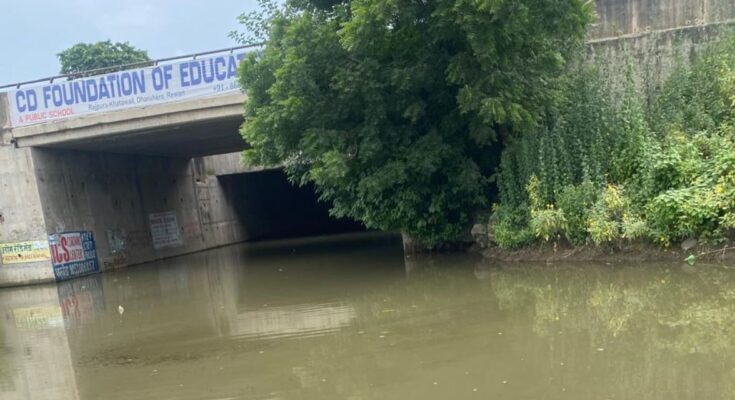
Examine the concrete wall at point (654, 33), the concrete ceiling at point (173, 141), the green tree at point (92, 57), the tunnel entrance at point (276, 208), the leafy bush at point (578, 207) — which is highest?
the green tree at point (92, 57)

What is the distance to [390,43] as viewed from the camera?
11.1 meters

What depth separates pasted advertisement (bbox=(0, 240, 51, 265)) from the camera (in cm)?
1612

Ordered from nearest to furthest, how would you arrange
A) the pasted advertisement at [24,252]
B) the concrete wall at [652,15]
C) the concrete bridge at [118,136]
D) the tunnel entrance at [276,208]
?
the concrete wall at [652,15] < the concrete bridge at [118,136] < the pasted advertisement at [24,252] < the tunnel entrance at [276,208]

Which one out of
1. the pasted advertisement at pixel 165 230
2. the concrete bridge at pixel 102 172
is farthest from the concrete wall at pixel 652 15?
the pasted advertisement at pixel 165 230

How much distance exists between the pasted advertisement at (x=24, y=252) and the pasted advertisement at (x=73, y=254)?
20 cm

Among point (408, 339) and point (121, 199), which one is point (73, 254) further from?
point (408, 339)

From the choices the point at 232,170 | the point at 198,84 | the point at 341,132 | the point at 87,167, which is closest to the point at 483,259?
the point at 341,132

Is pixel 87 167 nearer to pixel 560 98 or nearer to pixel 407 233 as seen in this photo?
pixel 407 233

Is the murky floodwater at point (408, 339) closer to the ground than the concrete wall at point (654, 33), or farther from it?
closer to the ground

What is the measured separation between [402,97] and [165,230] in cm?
1419

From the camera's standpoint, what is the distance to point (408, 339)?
20.0 feet

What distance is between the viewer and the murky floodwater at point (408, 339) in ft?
15.1

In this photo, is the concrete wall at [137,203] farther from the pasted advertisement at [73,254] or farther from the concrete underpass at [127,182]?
the pasted advertisement at [73,254]

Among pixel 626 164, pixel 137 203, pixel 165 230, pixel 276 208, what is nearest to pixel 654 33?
pixel 626 164
